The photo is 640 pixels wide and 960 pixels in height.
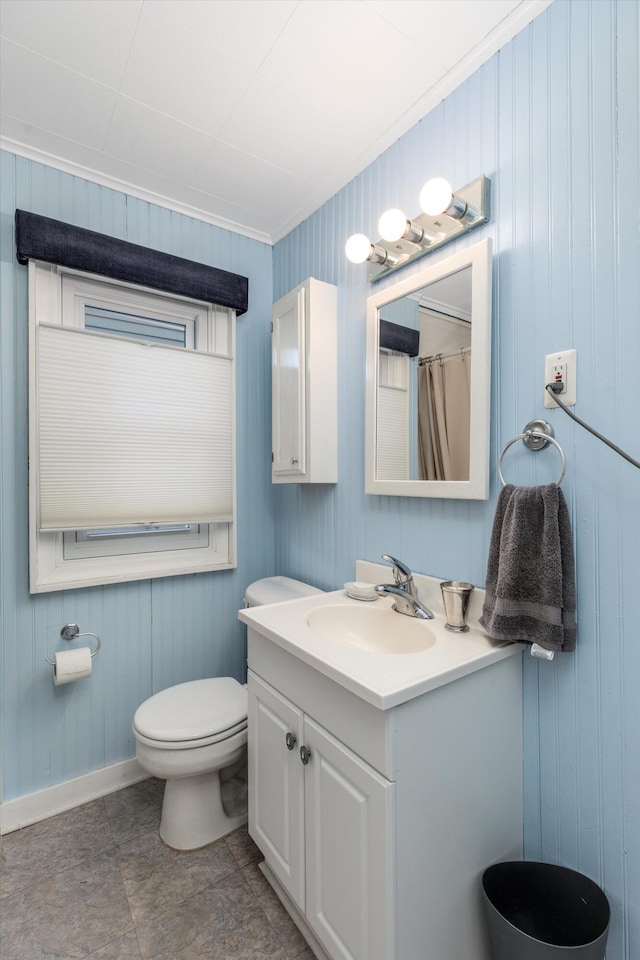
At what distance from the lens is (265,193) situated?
188cm

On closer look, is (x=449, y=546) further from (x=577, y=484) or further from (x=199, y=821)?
(x=199, y=821)

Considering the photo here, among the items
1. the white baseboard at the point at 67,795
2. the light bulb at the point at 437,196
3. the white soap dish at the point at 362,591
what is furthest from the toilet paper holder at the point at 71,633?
the light bulb at the point at 437,196

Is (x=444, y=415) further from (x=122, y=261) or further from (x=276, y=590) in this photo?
(x=122, y=261)

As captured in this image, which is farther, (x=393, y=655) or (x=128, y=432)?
(x=128, y=432)

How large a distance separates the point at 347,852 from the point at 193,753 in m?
0.65

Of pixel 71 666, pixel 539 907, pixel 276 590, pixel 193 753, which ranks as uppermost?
pixel 276 590

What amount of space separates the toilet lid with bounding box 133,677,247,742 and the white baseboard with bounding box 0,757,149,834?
44 cm

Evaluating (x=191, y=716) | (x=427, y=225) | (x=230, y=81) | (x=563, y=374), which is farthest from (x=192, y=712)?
(x=230, y=81)

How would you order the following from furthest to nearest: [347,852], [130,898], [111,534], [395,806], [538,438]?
[111,534], [130,898], [538,438], [347,852], [395,806]

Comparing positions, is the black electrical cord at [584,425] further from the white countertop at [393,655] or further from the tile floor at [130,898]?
the tile floor at [130,898]

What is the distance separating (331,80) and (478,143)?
48 cm

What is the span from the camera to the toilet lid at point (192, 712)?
1458mm

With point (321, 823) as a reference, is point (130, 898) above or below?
below

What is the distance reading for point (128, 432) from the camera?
1.81 meters
